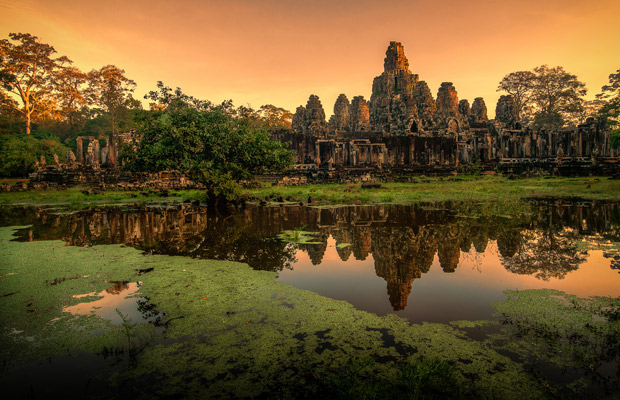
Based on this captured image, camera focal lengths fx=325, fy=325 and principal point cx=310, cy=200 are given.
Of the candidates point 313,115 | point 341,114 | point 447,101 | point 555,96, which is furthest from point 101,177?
point 555,96

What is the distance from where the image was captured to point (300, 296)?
15.0 ft

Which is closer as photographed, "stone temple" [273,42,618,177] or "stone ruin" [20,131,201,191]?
"stone ruin" [20,131,201,191]

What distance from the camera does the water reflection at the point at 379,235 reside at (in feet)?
19.7

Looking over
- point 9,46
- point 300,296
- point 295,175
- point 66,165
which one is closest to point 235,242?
point 300,296

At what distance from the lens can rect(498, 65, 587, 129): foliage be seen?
5388 centimetres

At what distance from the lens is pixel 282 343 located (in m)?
3.32

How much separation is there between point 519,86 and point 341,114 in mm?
31718

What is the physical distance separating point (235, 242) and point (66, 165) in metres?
27.8

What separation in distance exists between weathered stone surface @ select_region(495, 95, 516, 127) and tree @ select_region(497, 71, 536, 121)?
608 centimetres

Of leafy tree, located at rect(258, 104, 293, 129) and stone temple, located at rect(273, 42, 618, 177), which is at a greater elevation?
leafy tree, located at rect(258, 104, 293, 129)

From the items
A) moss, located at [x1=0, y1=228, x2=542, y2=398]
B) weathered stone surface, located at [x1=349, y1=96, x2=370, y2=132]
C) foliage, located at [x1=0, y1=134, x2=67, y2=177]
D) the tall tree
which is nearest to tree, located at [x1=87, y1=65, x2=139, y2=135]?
the tall tree

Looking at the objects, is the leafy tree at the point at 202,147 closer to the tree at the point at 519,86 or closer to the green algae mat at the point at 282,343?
the green algae mat at the point at 282,343

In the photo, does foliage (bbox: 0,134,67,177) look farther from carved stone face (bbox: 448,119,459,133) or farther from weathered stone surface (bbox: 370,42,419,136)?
carved stone face (bbox: 448,119,459,133)

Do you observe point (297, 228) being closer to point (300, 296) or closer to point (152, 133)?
point (300, 296)
